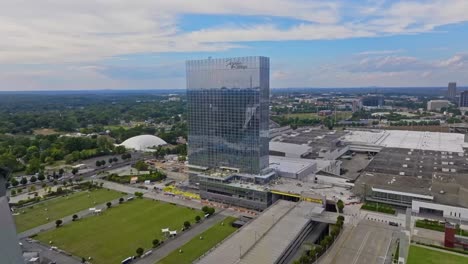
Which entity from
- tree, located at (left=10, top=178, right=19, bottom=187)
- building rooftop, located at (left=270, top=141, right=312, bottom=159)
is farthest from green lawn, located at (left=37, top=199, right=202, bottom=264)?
building rooftop, located at (left=270, top=141, right=312, bottom=159)

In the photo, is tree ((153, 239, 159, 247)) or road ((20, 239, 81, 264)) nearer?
road ((20, 239, 81, 264))

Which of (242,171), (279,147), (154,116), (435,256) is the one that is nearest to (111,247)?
(242,171)

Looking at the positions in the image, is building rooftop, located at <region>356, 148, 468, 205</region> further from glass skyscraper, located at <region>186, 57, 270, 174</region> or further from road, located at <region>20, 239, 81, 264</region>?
road, located at <region>20, 239, 81, 264</region>

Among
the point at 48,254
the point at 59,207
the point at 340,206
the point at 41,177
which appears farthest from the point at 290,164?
the point at 41,177

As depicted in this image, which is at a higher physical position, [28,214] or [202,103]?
[202,103]

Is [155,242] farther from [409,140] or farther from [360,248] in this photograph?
[409,140]

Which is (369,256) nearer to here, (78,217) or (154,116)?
(78,217)
